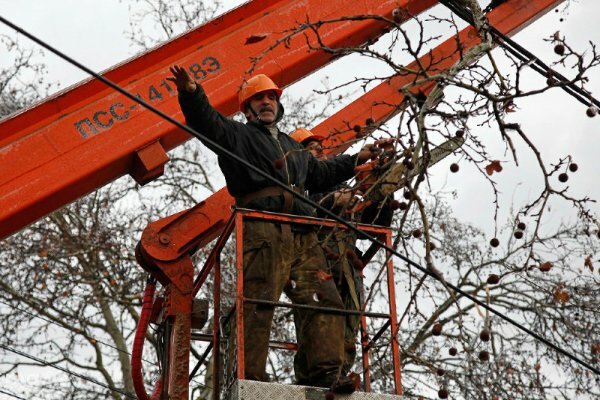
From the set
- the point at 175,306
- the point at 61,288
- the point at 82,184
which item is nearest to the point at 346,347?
the point at 175,306

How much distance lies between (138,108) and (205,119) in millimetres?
844

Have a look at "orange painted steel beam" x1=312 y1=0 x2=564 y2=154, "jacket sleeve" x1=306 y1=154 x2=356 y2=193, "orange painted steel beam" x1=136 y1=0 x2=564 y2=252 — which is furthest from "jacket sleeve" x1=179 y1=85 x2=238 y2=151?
"orange painted steel beam" x1=312 y1=0 x2=564 y2=154

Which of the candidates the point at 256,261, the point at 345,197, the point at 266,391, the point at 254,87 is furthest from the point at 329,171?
the point at 266,391

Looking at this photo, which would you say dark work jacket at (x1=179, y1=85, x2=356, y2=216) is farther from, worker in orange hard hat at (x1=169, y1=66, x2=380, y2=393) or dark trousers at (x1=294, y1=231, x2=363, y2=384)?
dark trousers at (x1=294, y1=231, x2=363, y2=384)

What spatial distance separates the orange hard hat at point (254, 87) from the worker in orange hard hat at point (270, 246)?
203 millimetres

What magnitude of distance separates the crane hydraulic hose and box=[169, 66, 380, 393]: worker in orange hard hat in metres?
1.45

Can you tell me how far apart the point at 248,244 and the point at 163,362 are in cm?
168

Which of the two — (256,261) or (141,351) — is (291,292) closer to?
(256,261)

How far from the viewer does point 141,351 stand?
827cm

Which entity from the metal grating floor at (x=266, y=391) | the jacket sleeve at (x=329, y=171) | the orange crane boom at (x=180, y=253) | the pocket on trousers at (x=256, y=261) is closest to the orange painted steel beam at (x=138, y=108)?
the orange crane boom at (x=180, y=253)

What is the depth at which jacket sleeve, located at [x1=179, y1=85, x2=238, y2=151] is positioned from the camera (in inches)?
281

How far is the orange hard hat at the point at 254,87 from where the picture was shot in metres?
8.07

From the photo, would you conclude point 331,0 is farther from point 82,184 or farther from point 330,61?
point 82,184

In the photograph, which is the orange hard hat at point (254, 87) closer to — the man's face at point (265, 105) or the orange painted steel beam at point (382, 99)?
the man's face at point (265, 105)
